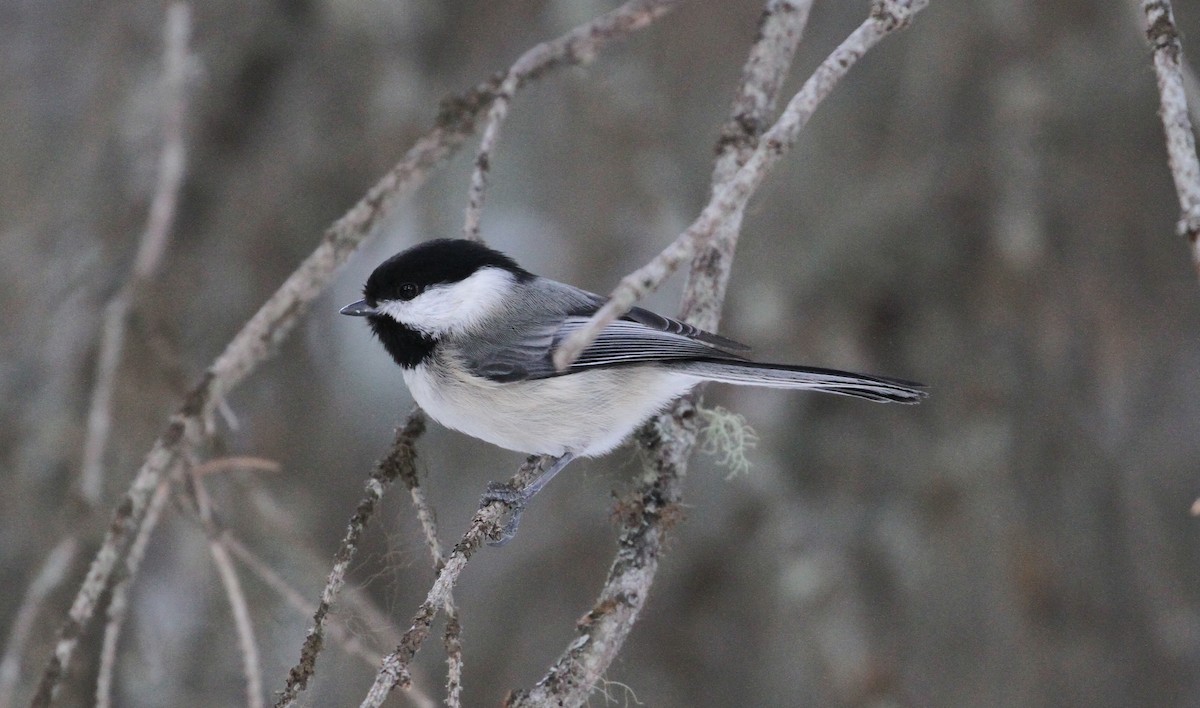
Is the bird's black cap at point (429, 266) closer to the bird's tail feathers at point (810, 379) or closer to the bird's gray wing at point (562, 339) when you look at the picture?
the bird's gray wing at point (562, 339)

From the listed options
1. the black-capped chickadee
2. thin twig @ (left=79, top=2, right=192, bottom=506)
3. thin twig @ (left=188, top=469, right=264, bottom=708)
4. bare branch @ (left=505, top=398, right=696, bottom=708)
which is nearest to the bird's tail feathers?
the black-capped chickadee

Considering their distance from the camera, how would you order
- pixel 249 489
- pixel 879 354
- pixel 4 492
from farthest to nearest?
pixel 879 354 → pixel 4 492 → pixel 249 489

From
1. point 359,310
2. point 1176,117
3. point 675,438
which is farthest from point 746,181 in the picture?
point 359,310

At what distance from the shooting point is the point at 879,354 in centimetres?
309

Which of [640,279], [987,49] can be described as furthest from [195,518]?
[987,49]

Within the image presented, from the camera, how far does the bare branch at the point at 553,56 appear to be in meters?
2.25

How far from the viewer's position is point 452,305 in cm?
254

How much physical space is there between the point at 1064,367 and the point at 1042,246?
1.11 ft

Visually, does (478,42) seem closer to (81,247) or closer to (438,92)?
(438,92)

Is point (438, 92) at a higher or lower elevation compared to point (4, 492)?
higher

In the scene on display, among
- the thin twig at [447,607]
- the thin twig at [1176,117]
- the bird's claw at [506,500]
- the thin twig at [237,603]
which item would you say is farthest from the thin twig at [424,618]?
the thin twig at [1176,117]

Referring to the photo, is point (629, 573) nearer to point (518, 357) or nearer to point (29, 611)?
point (518, 357)

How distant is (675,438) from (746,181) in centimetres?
98

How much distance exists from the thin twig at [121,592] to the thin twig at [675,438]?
2.23 feet
